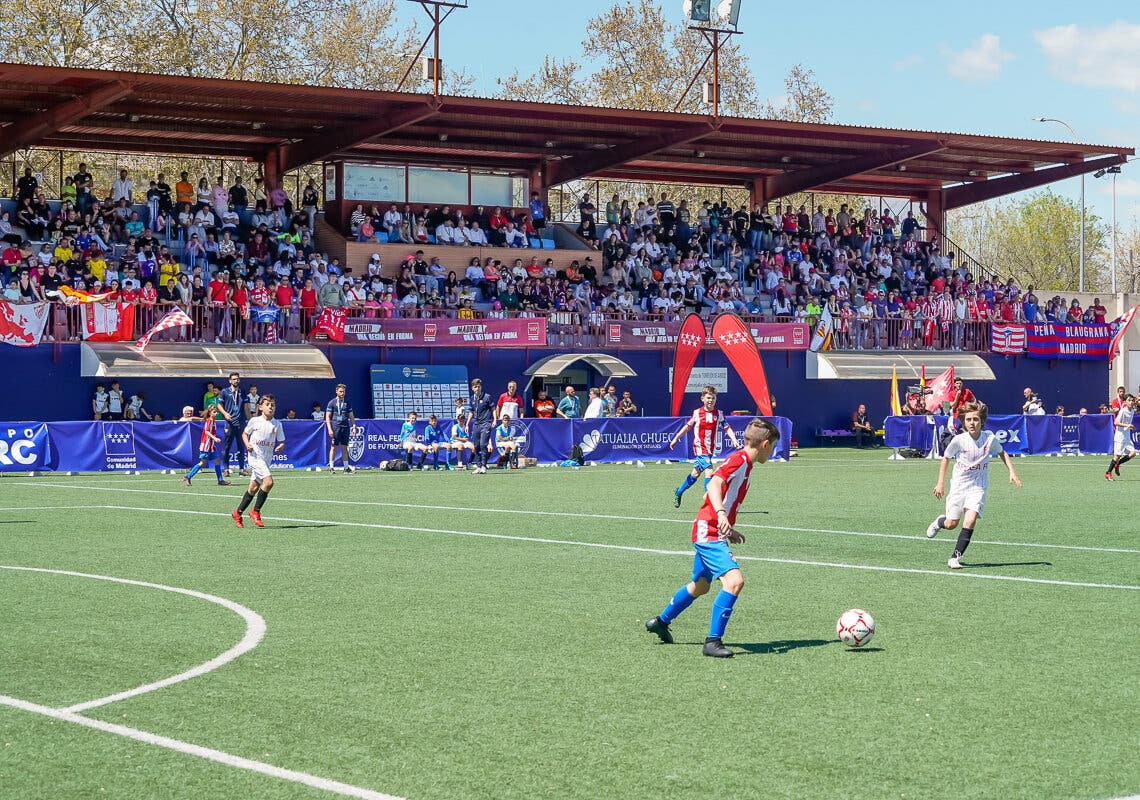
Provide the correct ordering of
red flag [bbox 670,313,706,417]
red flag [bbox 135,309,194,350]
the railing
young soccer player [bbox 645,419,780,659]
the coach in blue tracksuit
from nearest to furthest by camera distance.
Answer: young soccer player [bbox 645,419,780,659]
the coach in blue tracksuit
red flag [bbox 135,309,194,350]
the railing
red flag [bbox 670,313,706,417]

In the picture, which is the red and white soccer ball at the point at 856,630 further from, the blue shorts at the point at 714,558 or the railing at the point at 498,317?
the railing at the point at 498,317

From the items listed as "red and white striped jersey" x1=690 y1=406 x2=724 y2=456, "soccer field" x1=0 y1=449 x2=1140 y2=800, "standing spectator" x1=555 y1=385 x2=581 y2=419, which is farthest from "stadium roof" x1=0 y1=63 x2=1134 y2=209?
"soccer field" x1=0 y1=449 x2=1140 y2=800

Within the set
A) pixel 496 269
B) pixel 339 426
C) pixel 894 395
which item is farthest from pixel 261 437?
pixel 894 395

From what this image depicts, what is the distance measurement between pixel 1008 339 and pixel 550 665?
3965cm

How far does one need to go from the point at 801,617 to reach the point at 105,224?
97.1ft

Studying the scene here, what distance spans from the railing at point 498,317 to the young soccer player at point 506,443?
23.4 ft

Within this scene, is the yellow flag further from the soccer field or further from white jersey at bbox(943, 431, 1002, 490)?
white jersey at bbox(943, 431, 1002, 490)

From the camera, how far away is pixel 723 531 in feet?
29.8

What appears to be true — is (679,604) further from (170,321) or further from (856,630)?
(170,321)

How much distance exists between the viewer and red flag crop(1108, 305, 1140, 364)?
47.2m

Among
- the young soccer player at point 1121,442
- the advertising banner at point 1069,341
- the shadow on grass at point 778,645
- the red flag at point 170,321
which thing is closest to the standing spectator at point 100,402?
the red flag at point 170,321

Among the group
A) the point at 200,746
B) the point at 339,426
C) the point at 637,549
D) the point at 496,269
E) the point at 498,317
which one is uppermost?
the point at 496,269

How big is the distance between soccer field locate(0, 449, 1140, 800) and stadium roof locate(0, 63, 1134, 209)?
21133 mm

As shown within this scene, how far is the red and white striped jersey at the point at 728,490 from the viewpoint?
9.36 meters
